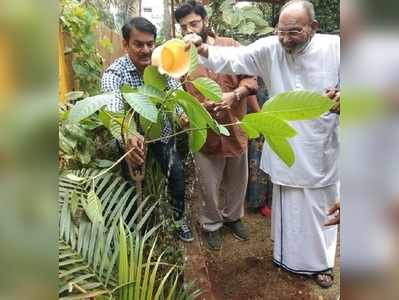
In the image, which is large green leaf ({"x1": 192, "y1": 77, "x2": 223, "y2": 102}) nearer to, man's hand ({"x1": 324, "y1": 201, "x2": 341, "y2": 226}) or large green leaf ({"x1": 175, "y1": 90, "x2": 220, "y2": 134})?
large green leaf ({"x1": 175, "y1": 90, "x2": 220, "y2": 134})

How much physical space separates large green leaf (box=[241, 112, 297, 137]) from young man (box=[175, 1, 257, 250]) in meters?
0.33

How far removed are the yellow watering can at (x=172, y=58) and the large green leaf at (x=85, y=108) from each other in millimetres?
236

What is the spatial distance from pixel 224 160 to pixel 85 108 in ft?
2.23

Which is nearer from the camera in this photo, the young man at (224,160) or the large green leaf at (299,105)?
the large green leaf at (299,105)

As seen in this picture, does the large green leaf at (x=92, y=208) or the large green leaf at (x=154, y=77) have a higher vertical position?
the large green leaf at (x=154, y=77)

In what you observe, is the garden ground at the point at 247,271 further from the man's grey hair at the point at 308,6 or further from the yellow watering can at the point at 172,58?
the man's grey hair at the point at 308,6

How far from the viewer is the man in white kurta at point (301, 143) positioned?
155 cm

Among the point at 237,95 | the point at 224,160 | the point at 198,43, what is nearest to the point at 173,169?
the point at 224,160

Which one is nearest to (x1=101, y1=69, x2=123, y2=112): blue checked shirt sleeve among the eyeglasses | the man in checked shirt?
the man in checked shirt

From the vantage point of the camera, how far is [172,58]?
1.41 meters

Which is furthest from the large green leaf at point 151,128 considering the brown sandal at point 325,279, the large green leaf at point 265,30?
the brown sandal at point 325,279

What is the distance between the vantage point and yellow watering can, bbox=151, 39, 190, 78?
139 centimetres

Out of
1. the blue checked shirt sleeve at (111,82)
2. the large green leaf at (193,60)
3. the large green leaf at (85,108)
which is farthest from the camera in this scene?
the blue checked shirt sleeve at (111,82)

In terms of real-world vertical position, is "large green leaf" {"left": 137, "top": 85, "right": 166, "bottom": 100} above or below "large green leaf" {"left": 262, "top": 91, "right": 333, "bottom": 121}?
above
